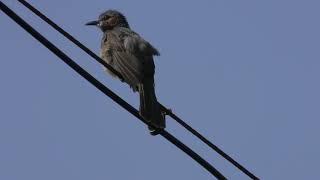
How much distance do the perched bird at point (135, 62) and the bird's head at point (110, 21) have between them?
30 centimetres

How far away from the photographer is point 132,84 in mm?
9945

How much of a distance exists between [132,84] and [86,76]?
354cm

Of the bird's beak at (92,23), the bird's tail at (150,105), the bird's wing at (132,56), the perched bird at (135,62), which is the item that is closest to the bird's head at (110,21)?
the bird's beak at (92,23)

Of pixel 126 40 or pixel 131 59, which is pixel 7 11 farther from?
pixel 126 40

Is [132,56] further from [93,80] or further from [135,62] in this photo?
[93,80]

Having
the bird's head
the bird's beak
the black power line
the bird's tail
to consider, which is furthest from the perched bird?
the black power line

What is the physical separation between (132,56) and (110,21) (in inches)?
104

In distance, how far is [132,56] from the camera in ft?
34.9

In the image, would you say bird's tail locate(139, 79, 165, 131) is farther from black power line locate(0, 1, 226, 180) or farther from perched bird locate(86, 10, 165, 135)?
black power line locate(0, 1, 226, 180)

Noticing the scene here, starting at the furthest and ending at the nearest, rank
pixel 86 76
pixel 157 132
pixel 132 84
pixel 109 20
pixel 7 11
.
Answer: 1. pixel 109 20
2. pixel 132 84
3. pixel 157 132
4. pixel 86 76
5. pixel 7 11

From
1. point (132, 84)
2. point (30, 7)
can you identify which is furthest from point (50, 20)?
point (132, 84)

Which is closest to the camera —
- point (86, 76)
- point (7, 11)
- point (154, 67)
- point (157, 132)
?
point (7, 11)

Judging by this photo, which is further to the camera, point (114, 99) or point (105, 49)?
point (105, 49)

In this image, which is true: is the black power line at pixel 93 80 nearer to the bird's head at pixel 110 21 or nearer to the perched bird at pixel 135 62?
the perched bird at pixel 135 62
